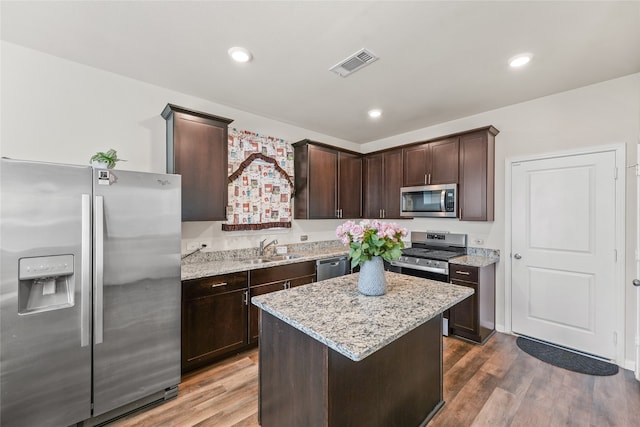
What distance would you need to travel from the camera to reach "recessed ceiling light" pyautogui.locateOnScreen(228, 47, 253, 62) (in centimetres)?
213

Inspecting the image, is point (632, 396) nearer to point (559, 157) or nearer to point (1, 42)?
point (559, 157)

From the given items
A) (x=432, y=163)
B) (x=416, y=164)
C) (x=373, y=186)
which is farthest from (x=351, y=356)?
(x=373, y=186)

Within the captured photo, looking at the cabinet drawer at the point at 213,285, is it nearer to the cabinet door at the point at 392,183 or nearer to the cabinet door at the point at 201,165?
the cabinet door at the point at 201,165

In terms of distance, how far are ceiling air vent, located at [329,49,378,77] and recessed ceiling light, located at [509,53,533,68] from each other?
116 centimetres

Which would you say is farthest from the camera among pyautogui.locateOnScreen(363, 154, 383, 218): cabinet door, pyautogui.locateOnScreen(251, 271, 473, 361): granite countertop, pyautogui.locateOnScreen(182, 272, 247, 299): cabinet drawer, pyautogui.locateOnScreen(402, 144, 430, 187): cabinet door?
pyautogui.locateOnScreen(363, 154, 383, 218): cabinet door

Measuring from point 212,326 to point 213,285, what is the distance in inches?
15.4

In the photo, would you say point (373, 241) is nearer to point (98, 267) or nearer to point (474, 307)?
point (98, 267)

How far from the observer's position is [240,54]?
2.19m

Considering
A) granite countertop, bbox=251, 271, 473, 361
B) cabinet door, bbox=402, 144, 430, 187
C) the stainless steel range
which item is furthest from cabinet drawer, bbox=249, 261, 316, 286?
cabinet door, bbox=402, 144, 430, 187

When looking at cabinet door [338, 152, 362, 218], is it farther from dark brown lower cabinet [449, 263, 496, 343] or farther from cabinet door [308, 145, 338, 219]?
dark brown lower cabinet [449, 263, 496, 343]

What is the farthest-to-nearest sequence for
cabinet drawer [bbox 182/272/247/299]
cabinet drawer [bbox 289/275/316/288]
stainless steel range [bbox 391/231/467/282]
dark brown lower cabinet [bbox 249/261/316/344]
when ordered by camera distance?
stainless steel range [bbox 391/231/467/282] → cabinet drawer [bbox 289/275/316/288] → dark brown lower cabinet [bbox 249/261/316/344] → cabinet drawer [bbox 182/272/247/299]

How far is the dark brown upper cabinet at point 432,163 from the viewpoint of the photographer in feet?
11.4

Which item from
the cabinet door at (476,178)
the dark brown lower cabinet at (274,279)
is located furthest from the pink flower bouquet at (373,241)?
the cabinet door at (476,178)

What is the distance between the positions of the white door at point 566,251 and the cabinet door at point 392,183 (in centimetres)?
144
